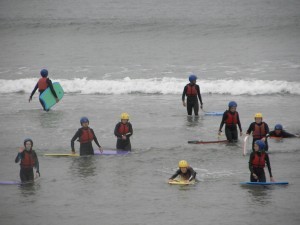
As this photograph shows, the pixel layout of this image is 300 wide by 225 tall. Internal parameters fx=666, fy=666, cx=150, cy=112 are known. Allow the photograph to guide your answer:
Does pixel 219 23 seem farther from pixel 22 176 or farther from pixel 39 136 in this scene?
pixel 22 176

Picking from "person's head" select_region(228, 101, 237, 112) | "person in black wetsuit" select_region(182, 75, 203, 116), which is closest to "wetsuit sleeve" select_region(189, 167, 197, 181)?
"person's head" select_region(228, 101, 237, 112)

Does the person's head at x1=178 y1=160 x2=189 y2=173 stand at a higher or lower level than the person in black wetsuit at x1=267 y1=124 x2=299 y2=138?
lower

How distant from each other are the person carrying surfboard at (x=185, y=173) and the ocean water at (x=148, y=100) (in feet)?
1.18

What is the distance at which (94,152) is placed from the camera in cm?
1981

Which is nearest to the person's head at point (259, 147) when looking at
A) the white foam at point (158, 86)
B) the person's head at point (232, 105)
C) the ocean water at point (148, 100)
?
the ocean water at point (148, 100)

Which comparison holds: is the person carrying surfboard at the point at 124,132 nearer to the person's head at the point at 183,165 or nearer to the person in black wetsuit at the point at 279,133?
the person's head at the point at 183,165

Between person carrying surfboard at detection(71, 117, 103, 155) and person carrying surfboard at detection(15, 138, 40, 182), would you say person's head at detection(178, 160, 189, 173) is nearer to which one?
person carrying surfboard at detection(71, 117, 103, 155)

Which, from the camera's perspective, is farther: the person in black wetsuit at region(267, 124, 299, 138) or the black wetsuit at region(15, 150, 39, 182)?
the person in black wetsuit at region(267, 124, 299, 138)

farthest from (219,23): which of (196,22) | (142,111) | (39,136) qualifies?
(39,136)

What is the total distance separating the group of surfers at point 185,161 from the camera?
16.2 m

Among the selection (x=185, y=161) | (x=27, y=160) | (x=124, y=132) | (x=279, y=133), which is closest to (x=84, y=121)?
(x=124, y=132)

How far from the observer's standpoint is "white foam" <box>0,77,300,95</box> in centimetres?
3012

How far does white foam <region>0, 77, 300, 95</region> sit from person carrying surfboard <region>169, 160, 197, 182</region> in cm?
1346

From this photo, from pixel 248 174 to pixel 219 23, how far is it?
32.2 meters
